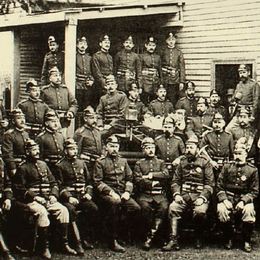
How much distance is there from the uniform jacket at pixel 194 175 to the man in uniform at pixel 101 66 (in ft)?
11.9

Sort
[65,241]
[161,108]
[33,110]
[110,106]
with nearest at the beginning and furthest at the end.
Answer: [65,241]
[33,110]
[110,106]
[161,108]

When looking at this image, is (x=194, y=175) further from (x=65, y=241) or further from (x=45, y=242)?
(x=45, y=242)

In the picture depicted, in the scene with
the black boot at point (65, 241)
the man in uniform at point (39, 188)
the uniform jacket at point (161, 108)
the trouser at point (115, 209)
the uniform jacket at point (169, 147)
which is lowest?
the black boot at point (65, 241)

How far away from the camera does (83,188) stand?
28.4 feet

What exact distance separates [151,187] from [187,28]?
5474mm

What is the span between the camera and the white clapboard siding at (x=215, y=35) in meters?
12.0

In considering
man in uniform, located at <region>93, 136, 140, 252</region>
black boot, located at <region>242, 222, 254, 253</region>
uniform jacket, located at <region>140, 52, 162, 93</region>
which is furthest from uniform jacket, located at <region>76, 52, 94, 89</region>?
black boot, located at <region>242, 222, 254, 253</region>

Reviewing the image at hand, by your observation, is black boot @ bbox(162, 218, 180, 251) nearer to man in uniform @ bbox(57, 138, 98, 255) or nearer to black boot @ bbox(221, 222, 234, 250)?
black boot @ bbox(221, 222, 234, 250)

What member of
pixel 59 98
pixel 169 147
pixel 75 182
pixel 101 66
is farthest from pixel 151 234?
pixel 101 66

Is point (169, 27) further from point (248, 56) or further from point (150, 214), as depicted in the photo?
point (150, 214)

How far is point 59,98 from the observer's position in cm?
1063

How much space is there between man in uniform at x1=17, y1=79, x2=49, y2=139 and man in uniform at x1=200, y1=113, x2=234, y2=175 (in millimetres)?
2847

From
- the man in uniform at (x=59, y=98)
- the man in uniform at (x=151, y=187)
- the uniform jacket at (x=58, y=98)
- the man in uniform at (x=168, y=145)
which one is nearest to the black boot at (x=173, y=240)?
the man in uniform at (x=151, y=187)

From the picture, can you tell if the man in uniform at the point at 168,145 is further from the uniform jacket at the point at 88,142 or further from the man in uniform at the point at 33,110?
the man in uniform at the point at 33,110
